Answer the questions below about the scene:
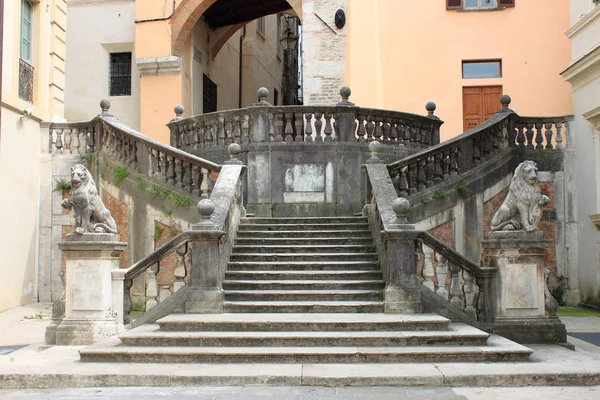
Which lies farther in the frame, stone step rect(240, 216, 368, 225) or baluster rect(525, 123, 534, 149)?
baluster rect(525, 123, 534, 149)

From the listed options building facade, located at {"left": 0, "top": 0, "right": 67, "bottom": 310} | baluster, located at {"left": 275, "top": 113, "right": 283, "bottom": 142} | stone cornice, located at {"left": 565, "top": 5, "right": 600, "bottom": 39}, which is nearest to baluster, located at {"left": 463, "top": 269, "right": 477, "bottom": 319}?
baluster, located at {"left": 275, "top": 113, "right": 283, "bottom": 142}

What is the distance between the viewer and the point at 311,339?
25.7 feet

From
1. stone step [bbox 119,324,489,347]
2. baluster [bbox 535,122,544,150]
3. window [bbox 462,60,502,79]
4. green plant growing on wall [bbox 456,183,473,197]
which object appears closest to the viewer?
stone step [bbox 119,324,489,347]

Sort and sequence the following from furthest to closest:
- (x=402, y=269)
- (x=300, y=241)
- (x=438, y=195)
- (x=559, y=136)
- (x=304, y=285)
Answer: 1. (x=559, y=136)
2. (x=438, y=195)
3. (x=300, y=241)
4. (x=304, y=285)
5. (x=402, y=269)

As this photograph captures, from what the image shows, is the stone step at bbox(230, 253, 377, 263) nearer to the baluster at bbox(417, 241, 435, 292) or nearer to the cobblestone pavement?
the baluster at bbox(417, 241, 435, 292)

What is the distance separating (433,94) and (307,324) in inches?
451

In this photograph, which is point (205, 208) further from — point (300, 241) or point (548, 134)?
point (548, 134)

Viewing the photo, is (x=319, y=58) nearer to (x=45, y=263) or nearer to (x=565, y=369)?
(x=45, y=263)

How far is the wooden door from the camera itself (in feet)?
59.6

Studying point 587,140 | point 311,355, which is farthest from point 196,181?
point 587,140

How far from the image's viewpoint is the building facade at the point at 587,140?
13.7 metres

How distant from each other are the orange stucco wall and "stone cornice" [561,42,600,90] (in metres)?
3.13

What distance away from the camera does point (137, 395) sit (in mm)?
6535

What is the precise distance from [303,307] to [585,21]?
9125 mm
